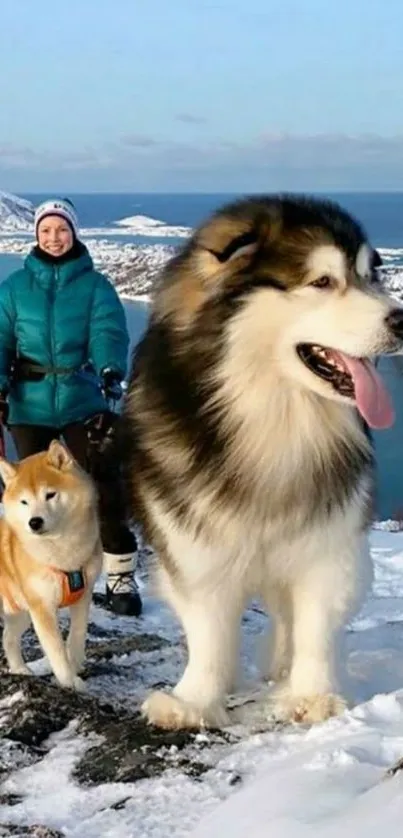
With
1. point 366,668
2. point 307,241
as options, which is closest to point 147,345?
point 307,241

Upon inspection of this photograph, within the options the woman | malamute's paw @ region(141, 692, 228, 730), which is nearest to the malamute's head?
malamute's paw @ region(141, 692, 228, 730)

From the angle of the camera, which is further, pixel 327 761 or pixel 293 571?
pixel 293 571

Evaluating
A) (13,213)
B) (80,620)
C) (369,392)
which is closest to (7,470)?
(80,620)

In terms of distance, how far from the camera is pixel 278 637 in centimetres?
416

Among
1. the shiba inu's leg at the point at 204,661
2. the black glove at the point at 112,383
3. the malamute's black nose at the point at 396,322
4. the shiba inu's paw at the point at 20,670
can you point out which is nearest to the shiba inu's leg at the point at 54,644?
the shiba inu's paw at the point at 20,670

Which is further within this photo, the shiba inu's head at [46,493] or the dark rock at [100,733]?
the shiba inu's head at [46,493]

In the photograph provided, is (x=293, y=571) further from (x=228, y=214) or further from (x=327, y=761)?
(x=228, y=214)

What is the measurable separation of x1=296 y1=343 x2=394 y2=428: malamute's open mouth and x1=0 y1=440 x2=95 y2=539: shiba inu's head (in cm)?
134

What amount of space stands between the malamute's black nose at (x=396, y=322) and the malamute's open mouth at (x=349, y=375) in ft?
0.61

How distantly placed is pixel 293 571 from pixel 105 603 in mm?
2384

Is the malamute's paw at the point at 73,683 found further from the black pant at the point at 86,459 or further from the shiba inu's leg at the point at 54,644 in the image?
the black pant at the point at 86,459

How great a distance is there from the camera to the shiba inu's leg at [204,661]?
3619 mm

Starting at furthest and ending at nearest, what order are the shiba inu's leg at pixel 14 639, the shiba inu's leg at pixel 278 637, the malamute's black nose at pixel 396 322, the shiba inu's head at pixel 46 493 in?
the shiba inu's leg at pixel 14 639
the shiba inu's head at pixel 46 493
the shiba inu's leg at pixel 278 637
the malamute's black nose at pixel 396 322

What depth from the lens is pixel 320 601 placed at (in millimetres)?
3668
